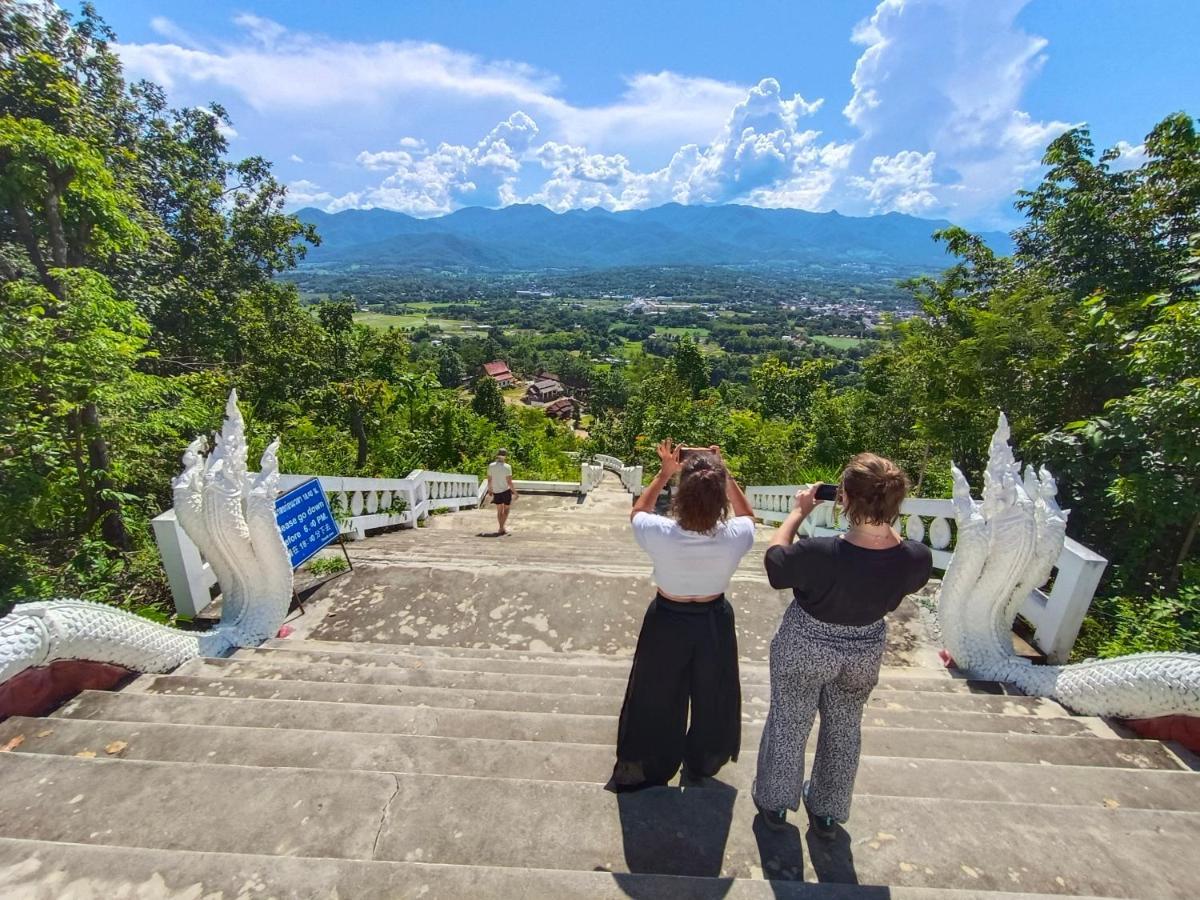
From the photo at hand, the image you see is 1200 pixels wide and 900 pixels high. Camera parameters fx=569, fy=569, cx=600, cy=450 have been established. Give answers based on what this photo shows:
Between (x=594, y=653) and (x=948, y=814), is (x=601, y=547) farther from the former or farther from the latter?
(x=948, y=814)

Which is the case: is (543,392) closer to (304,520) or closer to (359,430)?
(359,430)

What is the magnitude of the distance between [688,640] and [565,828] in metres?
0.75

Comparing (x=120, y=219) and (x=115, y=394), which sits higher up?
(x=120, y=219)

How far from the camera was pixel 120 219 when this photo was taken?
5.19m

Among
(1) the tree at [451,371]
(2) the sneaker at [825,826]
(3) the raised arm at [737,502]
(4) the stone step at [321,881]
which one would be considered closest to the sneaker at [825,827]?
(2) the sneaker at [825,826]

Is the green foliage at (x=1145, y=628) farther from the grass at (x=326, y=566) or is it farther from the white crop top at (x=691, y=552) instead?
the grass at (x=326, y=566)

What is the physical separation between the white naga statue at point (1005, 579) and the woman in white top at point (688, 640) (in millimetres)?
1975

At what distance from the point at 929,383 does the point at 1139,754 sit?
5826mm

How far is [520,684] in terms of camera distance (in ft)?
10.4

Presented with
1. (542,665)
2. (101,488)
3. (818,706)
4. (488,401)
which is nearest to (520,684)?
(542,665)

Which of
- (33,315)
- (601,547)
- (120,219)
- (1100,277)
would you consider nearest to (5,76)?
(120,219)

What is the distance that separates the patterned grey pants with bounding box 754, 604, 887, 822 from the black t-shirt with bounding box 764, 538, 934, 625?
0.32 feet

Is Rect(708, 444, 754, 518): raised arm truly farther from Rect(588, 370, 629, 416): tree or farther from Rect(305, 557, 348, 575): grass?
Rect(588, 370, 629, 416): tree

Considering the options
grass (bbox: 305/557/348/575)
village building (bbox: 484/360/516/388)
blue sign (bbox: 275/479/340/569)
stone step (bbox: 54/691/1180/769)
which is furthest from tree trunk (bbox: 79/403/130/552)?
village building (bbox: 484/360/516/388)
